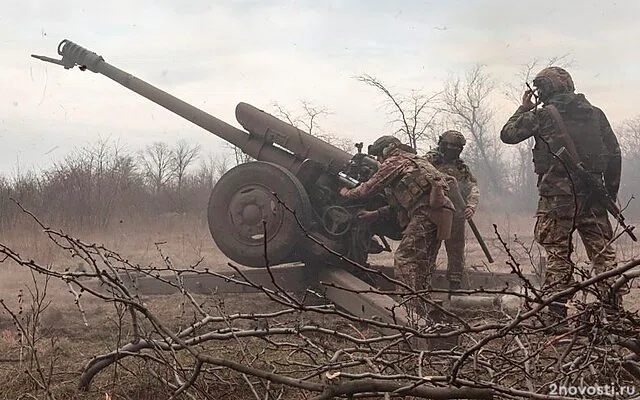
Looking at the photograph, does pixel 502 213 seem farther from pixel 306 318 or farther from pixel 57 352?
pixel 57 352

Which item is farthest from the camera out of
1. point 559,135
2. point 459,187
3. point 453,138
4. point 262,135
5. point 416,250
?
point 459,187

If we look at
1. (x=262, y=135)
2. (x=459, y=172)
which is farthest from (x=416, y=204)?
(x=262, y=135)

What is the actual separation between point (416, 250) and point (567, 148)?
4.93 feet

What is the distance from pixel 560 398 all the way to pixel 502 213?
24.6 m

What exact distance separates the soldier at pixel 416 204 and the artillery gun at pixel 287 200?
0.48 m

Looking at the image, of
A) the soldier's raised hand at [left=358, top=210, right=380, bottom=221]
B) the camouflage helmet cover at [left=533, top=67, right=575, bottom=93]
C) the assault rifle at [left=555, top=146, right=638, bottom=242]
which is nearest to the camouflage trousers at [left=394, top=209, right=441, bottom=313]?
the soldier's raised hand at [left=358, top=210, right=380, bottom=221]

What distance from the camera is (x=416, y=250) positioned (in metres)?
6.00

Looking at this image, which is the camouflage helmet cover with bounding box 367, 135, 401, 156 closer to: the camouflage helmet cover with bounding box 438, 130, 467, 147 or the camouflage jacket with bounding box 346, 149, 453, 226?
the camouflage jacket with bounding box 346, 149, 453, 226

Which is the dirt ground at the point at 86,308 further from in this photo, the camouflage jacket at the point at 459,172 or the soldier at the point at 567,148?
the camouflage jacket at the point at 459,172

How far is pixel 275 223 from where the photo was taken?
6.45 meters

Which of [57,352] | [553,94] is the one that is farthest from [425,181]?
[57,352]

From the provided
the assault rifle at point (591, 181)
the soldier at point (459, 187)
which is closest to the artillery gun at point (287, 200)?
the soldier at point (459, 187)

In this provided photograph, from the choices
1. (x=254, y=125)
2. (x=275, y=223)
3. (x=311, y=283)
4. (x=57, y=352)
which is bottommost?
(x=57, y=352)

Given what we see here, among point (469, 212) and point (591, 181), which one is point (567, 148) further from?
point (469, 212)
